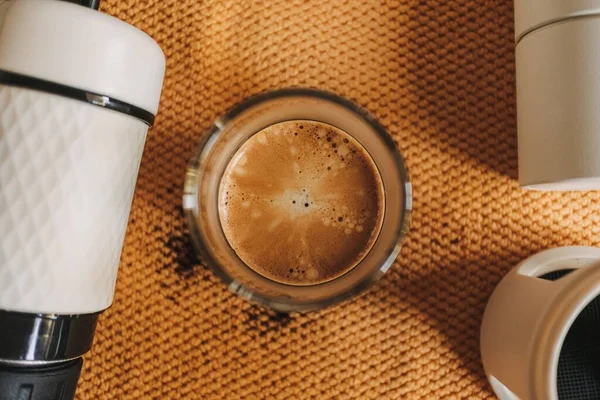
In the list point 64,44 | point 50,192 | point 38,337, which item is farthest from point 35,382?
point 64,44

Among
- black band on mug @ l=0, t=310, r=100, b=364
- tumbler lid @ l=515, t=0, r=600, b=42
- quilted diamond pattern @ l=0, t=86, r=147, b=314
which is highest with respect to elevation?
tumbler lid @ l=515, t=0, r=600, b=42

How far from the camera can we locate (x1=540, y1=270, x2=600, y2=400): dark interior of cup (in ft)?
1.44

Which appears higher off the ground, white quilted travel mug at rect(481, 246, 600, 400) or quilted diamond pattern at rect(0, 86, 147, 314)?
quilted diamond pattern at rect(0, 86, 147, 314)

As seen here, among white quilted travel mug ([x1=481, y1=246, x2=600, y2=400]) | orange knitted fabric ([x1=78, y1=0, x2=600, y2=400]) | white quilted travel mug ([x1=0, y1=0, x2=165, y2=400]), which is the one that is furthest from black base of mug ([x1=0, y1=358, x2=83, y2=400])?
white quilted travel mug ([x1=481, y1=246, x2=600, y2=400])

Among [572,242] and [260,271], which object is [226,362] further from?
[572,242]

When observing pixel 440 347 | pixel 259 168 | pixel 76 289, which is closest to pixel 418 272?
pixel 440 347

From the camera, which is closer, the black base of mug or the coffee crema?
the black base of mug

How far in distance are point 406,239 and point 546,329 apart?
16 cm

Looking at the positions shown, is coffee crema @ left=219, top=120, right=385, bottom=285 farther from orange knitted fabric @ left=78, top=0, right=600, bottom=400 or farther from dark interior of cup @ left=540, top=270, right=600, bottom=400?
dark interior of cup @ left=540, top=270, right=600, bottom=400

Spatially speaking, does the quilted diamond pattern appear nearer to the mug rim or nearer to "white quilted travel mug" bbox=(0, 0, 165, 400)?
"white quilted travel mug" bbox=(0, 0, 165, 400)

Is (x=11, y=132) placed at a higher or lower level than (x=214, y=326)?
higher

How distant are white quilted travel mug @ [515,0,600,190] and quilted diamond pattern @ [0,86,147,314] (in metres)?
0.33

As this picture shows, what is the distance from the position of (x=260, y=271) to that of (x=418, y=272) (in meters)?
0.14

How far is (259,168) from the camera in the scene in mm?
Result: 536
